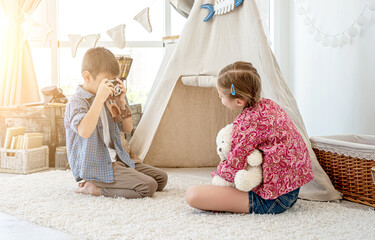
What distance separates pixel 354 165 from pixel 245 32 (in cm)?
95

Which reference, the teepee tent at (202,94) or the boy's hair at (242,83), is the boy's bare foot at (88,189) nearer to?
the teepee tent at (202,94)

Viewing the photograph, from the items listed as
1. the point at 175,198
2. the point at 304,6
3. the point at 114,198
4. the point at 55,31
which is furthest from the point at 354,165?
the point at 55,31

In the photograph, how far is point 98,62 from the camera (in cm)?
206

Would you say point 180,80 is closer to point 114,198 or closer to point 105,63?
point 105,63

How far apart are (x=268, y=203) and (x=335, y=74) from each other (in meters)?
1.60

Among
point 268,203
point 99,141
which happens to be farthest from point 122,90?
point 268,203

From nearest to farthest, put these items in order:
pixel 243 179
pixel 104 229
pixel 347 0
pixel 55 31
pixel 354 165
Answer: pixel 104 229 → pixel 243 179 → pixel 354 165 → pixel 347 0 → pixel 55 31

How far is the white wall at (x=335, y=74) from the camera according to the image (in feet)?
→ 8.57

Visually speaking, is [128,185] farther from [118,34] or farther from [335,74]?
[335,74]

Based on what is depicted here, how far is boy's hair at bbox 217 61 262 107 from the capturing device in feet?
5.54

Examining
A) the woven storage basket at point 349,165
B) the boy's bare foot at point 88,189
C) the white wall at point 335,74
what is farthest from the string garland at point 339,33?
the boy's bare foot at point 88,189

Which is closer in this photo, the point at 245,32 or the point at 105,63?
the point at 105,63

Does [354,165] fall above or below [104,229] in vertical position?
above

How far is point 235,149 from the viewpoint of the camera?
5.47 ft
